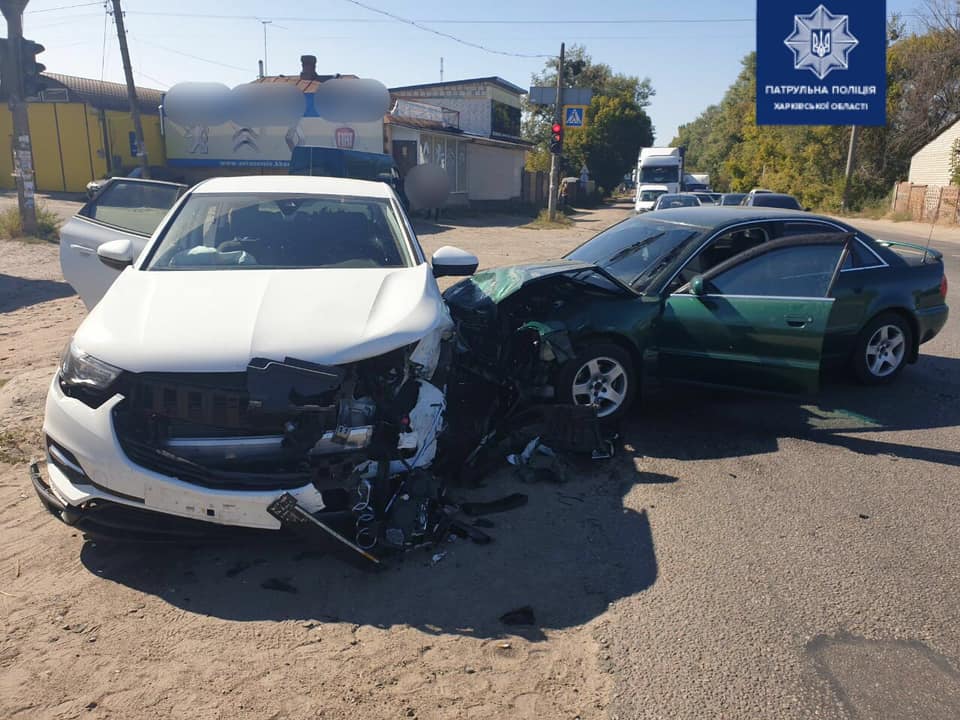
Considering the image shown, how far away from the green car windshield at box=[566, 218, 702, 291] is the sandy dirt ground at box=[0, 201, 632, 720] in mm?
2529

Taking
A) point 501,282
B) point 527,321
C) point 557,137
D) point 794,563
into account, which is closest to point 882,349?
point 527,321

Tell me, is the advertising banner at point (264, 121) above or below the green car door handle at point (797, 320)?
above

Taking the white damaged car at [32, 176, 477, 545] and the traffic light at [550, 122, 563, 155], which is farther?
the traffic light at [550, 122, 563, 155]

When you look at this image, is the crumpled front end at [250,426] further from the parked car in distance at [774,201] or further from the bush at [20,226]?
the parked car in distance at [774,201]

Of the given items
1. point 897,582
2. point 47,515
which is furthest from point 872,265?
point 47,515

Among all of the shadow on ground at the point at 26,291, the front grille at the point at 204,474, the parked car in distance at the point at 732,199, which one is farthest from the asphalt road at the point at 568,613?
the parked car in distance at the point at 732,199

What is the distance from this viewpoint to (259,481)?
3475 millimetres

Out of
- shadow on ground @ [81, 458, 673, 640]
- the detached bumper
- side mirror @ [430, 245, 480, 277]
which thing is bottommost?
shadow on ground @ [81, 458, 673, 640]

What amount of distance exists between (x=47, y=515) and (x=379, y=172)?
17400mm

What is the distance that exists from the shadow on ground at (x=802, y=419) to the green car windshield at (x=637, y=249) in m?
1.04

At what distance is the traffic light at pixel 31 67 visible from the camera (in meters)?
14.2

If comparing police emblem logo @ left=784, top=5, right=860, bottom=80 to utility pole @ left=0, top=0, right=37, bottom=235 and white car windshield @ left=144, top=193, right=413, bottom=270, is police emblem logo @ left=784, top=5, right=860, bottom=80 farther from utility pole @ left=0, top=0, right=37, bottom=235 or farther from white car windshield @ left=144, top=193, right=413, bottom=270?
utility pole @ left=0, top=0, right=37, bottom=235

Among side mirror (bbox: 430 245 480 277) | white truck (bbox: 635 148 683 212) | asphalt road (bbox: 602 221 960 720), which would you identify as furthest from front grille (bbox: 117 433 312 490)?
white truck (bbox: 635 148 683 212)

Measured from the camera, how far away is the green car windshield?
6535mm
